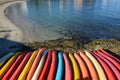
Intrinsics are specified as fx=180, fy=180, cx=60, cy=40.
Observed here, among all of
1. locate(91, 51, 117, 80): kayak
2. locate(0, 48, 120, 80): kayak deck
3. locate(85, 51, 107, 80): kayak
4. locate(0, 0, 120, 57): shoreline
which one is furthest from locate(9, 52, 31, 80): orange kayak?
locate(91, 51, 117, 80): kayak

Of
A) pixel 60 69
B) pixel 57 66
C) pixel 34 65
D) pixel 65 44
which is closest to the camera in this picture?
pixel 60 69

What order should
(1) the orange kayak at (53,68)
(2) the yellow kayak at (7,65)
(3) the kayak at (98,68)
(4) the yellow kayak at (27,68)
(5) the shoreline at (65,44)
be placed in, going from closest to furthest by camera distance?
(1) the orange kayak at (53,68)
(4) the yellow kayak at (27,68)
(3) the kayak at (98,68)
(2) the yellow kayak at (7,65)
(5) the shoreline at (65,44)

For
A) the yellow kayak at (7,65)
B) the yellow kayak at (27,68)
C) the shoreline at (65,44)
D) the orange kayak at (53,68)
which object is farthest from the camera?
the shoreline at (65,44)

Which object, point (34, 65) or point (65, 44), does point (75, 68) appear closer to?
point (34, 65)

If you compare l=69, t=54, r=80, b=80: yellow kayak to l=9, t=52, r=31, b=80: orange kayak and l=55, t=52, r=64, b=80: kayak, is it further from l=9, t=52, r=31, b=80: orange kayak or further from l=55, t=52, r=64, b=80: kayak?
l=9, t=52, r=31, b=80: orange kayak

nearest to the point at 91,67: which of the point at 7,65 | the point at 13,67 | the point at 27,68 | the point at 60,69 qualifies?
→ the point at 60,69

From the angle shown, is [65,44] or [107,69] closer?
[107,69]

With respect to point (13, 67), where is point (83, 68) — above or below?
below

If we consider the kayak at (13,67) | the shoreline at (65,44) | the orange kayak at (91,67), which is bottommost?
the shoreline at (65,44)

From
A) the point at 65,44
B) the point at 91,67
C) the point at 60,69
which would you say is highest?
the point at 60,69

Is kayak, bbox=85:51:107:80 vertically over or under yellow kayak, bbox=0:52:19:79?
under

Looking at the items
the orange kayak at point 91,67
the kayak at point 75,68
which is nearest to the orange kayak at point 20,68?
the kayak at point 75,68

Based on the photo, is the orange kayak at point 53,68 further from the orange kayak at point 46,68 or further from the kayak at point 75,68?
the kayak at point 75,68

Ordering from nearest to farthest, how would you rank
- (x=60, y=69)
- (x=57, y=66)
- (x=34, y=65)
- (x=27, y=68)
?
(x=60, y=69)
(x=27, y=68)
(x=34, y=65)
(x=57, y=66)
